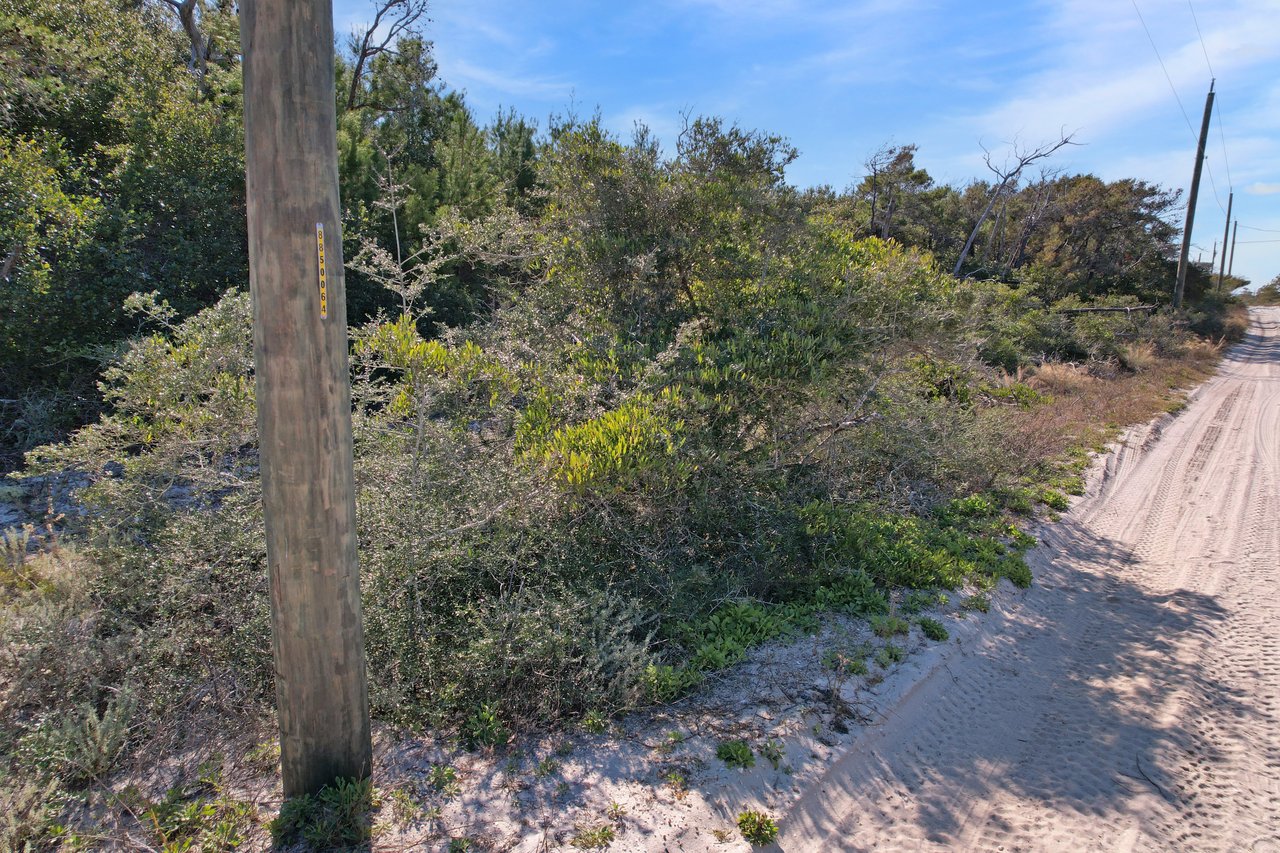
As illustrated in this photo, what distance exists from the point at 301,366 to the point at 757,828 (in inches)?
102

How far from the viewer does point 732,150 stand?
20.4 ft

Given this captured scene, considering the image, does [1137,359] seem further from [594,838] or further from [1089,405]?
[594,838]

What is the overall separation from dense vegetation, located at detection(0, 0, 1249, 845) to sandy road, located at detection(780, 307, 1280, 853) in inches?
28.9

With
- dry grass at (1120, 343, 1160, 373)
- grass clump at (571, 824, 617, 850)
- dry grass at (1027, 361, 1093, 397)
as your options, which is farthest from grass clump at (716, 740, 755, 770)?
dry grass at (1120, 343, 1160, 373)

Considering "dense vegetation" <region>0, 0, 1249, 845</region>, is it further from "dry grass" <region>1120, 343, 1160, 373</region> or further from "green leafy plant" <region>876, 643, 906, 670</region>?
"dry grass" <region>1120, 343, 1160, 373</region>

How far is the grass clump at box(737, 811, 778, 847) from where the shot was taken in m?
2.81

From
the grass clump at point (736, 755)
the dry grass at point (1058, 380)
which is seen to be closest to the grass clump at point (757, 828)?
the grass clump at point (736, 755)

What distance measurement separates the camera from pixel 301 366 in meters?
2.40

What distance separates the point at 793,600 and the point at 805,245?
327 centimetres

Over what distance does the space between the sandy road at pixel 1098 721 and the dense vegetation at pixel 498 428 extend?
0.74 metres

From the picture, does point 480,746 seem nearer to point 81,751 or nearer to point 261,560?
point 81,751

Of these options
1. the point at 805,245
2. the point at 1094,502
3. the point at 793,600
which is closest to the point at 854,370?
the point at 805,245

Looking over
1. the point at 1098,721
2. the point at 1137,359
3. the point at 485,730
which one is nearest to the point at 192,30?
the point at 485,730

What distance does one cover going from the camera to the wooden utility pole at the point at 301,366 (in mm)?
2340
